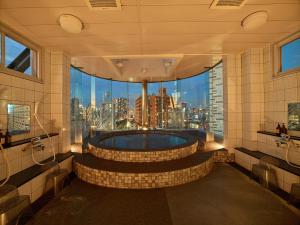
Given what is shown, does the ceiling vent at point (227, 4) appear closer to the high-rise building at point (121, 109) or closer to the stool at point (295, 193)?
the stool at point (295, 193)

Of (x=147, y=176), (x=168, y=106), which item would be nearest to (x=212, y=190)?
(x=147, y=176)

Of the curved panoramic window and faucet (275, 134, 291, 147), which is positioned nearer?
faucet (275, 134, 291, 147)

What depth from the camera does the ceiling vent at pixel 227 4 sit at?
5.44 ft

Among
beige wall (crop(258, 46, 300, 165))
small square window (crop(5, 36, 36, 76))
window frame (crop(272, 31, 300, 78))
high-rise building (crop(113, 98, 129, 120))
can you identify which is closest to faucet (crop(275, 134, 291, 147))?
beige wall (crop(258, 46, 300, 165))

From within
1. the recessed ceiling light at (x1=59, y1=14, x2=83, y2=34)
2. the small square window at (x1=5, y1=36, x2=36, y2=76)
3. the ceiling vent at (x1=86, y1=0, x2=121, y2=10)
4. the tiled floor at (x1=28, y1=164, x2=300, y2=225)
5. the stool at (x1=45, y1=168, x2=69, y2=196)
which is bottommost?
the tiled floor at (x1=28, y1=164, x2=300, y2=225)

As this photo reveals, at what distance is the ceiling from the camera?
1.72 meters

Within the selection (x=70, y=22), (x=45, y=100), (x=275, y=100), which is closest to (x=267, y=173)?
(x=275, y=100)

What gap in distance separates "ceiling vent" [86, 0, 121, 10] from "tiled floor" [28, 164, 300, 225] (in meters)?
2.32

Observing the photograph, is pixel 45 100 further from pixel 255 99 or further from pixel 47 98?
pixel 255 99

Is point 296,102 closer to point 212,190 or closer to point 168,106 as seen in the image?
point 212,190

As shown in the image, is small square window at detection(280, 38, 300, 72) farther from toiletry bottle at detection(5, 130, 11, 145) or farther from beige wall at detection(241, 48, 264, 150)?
toiletry bottle at detection(5, 130, 11, 145)

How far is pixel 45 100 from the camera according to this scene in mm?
2809

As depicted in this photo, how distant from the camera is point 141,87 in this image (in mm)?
6238

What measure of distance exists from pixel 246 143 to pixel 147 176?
7.40ft
